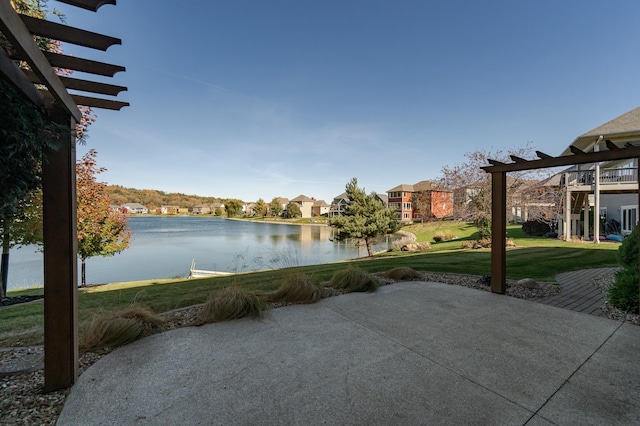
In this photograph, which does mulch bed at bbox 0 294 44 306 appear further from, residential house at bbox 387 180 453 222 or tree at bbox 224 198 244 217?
tree at bbox 224 198 244 217

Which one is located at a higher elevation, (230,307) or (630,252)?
(630,252)

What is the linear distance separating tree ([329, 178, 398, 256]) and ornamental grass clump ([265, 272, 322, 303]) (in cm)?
913

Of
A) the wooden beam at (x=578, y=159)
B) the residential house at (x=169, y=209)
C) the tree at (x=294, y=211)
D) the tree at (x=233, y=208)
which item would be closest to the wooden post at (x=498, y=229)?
the wooden beam at (x=578, y=159)

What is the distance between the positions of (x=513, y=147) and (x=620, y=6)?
335 inches

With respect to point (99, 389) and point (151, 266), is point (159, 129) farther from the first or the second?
point (99, 389)

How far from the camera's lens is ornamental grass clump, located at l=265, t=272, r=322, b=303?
13.1ft

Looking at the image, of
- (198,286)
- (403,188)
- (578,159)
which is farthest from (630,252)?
(403,188)

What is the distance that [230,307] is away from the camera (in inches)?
132

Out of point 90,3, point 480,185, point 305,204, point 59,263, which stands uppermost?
point 305,204

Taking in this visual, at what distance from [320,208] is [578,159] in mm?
62093

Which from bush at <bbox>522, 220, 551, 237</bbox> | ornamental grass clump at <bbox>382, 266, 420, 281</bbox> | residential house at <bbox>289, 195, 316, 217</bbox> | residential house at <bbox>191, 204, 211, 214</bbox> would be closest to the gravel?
ornamental grass clump at <bbox>382, 266, 420, 281</bbox>

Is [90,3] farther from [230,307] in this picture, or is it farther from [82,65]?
[230,307]

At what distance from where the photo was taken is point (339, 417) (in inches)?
65.0

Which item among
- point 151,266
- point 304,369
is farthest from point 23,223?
point 151,266
